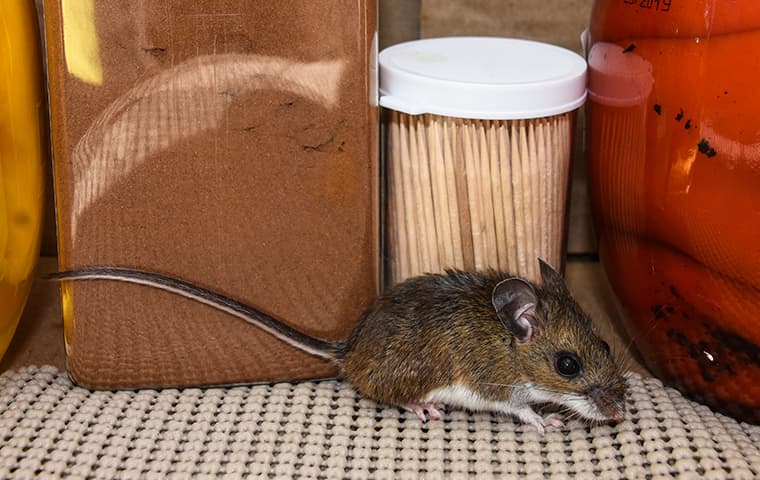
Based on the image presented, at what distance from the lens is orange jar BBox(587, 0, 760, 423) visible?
1043mm

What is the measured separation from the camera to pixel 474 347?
1.20 metres

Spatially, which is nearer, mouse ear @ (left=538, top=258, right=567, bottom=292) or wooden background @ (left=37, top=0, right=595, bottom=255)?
mouse ear @ (left=538, top=258, right=567, bottom=292)

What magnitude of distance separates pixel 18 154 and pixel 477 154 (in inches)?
23.1

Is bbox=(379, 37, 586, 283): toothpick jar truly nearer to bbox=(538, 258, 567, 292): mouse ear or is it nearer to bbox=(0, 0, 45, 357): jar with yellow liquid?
bbox=(538, 258, 567, 292): mouse ear

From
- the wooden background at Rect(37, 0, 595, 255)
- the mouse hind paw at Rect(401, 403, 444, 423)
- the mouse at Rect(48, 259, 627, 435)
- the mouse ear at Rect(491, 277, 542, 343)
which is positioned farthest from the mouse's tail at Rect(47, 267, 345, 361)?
the wooden background at Rect(37, 0, 595, 255)

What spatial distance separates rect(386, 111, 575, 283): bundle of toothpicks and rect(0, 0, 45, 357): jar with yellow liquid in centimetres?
46

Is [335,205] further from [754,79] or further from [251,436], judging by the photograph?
[754,79]

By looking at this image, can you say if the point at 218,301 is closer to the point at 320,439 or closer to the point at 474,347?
the point at 320,439

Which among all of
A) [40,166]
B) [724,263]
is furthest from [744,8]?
[40,166]

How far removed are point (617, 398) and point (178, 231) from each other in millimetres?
573

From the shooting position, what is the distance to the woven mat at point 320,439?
1.10 metres

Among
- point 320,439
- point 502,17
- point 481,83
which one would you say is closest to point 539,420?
point 320,439

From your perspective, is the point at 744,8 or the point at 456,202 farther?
the point at 456,202

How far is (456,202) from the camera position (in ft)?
4.12
